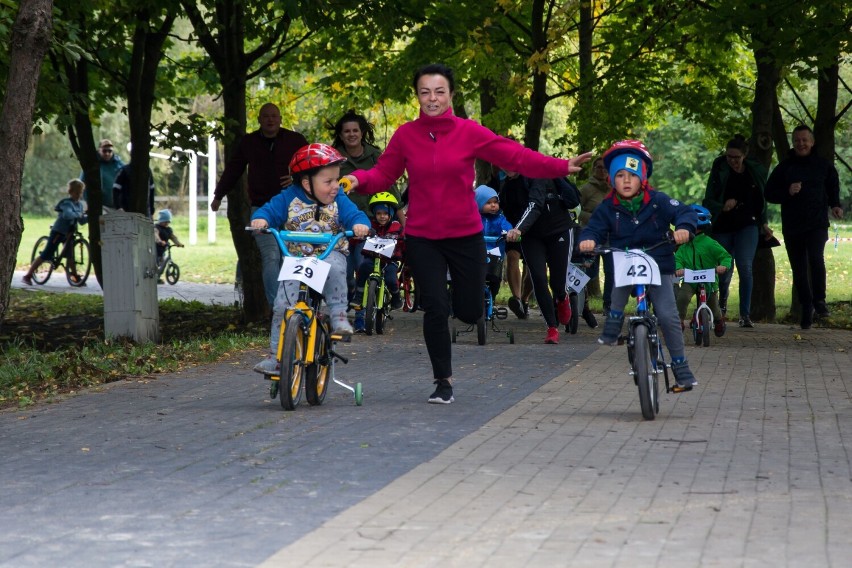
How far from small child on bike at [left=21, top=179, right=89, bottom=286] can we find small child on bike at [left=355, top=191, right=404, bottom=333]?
36.7 ft

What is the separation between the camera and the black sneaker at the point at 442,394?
9156mm

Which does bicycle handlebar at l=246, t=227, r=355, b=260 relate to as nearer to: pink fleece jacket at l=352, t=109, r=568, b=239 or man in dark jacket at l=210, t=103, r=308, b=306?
pink fleece jacket at l=352, t=109, r=568, b=239

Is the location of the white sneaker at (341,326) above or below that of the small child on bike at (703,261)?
below

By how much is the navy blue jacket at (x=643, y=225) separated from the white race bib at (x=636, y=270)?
0.42 ft

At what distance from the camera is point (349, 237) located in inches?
351

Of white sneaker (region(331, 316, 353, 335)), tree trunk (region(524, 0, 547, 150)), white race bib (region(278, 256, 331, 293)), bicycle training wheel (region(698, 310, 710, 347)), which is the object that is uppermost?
tree trunk (region(524, 0, 547, 150))

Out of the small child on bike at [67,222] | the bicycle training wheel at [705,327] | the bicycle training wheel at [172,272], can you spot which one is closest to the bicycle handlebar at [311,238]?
the bicycle training wheel at [705,327]

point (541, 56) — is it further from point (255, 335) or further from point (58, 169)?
point (58, 169)

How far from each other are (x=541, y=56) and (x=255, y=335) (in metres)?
4.82

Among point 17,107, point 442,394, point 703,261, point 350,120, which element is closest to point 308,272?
point 442,394

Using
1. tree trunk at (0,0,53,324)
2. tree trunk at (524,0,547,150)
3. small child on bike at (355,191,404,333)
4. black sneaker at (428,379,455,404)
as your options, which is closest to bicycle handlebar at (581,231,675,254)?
black sneaker at (428,379,455,404)

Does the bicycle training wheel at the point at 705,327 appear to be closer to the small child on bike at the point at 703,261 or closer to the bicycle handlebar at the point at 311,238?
the small child on bike at the point at 703,261

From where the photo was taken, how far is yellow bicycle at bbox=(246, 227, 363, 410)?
8.56 m

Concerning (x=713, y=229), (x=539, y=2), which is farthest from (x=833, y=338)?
(x=539, y=2)
